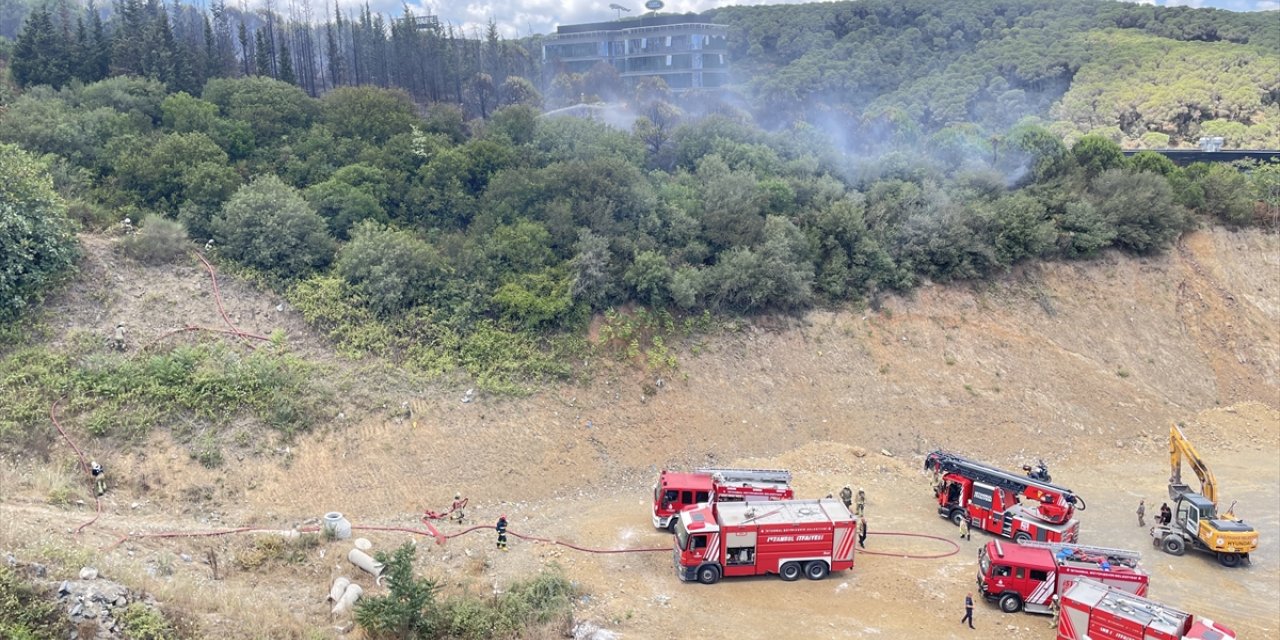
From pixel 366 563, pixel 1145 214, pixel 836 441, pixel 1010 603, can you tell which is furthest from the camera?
pixel 1145 214

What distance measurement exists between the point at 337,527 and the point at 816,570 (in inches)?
430

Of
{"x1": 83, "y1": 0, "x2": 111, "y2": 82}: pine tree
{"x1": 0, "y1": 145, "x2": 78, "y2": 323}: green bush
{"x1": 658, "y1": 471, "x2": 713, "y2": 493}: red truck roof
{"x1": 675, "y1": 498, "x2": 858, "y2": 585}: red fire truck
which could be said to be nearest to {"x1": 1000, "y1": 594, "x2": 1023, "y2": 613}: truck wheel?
{"x1": 675, "y1": 498, "x2": 858, "y2": 585}: red fire truck

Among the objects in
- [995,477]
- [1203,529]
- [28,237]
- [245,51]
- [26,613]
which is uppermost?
[245,51]

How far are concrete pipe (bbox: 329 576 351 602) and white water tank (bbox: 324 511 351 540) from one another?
214 centimetres

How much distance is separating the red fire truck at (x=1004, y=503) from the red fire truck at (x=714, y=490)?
15.0ft

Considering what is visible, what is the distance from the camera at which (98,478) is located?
740 inches

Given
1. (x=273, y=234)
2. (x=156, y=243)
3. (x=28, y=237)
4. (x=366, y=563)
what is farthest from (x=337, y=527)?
(x=28, y=237)

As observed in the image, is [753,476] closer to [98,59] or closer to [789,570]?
[789,570]

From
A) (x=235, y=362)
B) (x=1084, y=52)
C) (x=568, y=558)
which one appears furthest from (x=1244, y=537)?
(x=1084, y=52)

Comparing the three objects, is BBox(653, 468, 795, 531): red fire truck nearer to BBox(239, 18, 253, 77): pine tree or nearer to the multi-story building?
BBox(239, 18, 253, 77): pine tree

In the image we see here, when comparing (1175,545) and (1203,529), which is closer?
(1203,529)

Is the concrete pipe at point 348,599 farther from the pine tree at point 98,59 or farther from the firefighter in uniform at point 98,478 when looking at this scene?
the pine tree at point 98,59

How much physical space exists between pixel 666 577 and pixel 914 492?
29.9 ft

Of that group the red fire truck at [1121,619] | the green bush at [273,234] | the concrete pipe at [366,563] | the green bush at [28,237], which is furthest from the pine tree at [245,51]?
the red fire truck at [1121,619]
